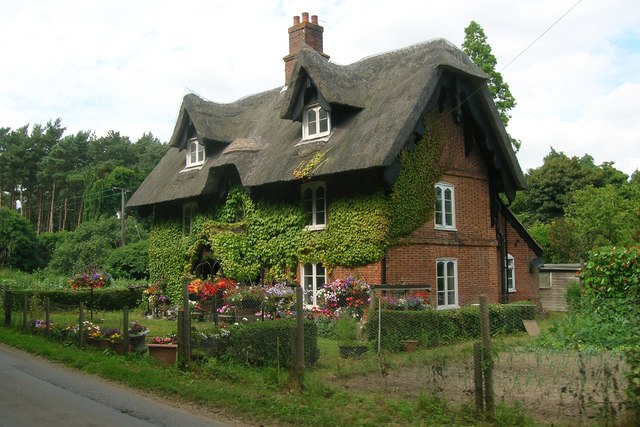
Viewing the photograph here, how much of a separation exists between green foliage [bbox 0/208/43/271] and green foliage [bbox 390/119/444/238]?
39.6m

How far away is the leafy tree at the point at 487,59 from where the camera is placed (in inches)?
1227

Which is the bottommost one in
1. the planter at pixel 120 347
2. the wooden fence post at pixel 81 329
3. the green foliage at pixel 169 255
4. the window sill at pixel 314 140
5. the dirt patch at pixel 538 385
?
the dirt patch at pixel 538 385

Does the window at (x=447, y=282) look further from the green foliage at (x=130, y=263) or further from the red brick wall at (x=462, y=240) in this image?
the green foliage at (x=130, y=263)

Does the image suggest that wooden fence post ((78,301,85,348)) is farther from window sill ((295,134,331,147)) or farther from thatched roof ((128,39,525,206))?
window sill ((295,134,331,147))

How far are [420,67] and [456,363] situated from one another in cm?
1171

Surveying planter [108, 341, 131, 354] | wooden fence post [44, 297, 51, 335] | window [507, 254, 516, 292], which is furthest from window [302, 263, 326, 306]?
window [507, 254, 516, 292]

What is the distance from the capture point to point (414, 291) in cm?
1781

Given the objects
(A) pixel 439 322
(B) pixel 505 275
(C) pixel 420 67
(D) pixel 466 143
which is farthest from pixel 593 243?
(A) pixel 439 322

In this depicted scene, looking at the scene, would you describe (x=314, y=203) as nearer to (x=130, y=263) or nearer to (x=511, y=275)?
(x=511, y=275)

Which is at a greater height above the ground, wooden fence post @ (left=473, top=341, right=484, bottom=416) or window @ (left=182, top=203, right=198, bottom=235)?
window @ (left=182, top=203, right=198, bottom=235)

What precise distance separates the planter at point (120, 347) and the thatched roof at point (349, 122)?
796 cm

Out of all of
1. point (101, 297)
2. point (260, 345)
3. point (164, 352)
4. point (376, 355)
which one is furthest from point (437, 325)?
point (101, 297)

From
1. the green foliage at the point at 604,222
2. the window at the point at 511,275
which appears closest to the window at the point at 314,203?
the window at the point at 511,275

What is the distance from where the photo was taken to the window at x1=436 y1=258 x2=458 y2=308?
20.5m
